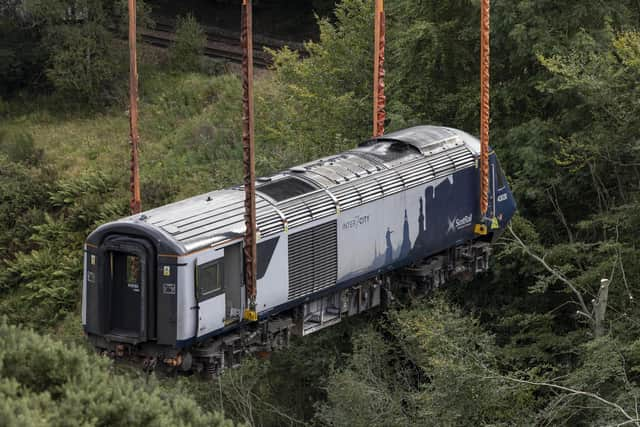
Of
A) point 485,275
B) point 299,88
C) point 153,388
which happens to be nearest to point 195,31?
point 299,88

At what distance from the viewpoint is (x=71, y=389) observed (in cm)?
1934

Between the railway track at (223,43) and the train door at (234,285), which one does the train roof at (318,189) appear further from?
the railway track at (223,43)

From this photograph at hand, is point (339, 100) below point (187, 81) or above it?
above

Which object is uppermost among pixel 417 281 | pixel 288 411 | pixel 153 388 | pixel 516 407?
pixel 153 388

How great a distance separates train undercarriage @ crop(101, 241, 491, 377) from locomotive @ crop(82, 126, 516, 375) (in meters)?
0.03

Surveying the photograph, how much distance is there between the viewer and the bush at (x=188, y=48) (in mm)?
55906

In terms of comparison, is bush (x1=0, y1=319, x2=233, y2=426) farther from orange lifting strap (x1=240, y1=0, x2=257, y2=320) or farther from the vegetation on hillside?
orange lifting strap (x1=240, y1=0, x2=257, y2=320)

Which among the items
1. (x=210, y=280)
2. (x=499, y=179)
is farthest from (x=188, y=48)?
(x=210, y=280)

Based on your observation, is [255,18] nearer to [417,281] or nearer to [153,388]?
[417,281]

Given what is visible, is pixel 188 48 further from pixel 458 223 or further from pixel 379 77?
pixel 458 223

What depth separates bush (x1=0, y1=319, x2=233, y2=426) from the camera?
61.2ft

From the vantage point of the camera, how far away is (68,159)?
2028 inches

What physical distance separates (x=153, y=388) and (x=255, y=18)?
141 ft

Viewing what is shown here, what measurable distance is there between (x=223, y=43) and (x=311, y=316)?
33.2 m
